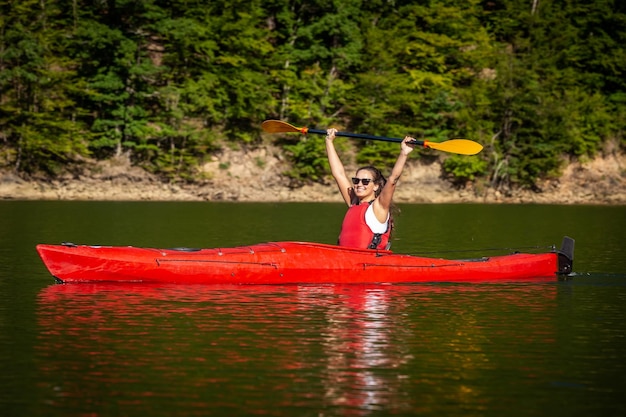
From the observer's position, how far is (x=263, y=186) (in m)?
50.7

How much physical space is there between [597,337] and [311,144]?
40342 mm

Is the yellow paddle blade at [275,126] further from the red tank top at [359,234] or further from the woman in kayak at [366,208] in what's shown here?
the red tank top at [359,234]

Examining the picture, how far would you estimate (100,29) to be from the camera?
164 ft

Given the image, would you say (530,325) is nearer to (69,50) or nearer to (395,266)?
(395,266)

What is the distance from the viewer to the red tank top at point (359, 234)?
625 inches

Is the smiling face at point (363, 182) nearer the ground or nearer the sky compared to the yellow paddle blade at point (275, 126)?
nearer the ground

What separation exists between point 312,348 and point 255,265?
498 centimetres

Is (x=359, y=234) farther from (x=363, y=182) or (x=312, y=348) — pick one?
(x=312, y=348)

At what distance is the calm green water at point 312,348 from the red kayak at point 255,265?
0.84 ft

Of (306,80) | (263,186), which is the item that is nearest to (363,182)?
(263,186)

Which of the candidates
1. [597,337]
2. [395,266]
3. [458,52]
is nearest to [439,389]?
[597,337]

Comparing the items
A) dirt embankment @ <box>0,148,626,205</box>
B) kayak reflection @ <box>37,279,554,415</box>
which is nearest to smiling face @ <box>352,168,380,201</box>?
kayak reflection @ <box>37,279,554,415</box>

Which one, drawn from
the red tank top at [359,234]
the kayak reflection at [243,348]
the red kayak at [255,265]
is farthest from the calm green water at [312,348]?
the red tank top at [359,234]

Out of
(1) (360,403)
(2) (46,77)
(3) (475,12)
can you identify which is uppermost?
(3) (475,12)
